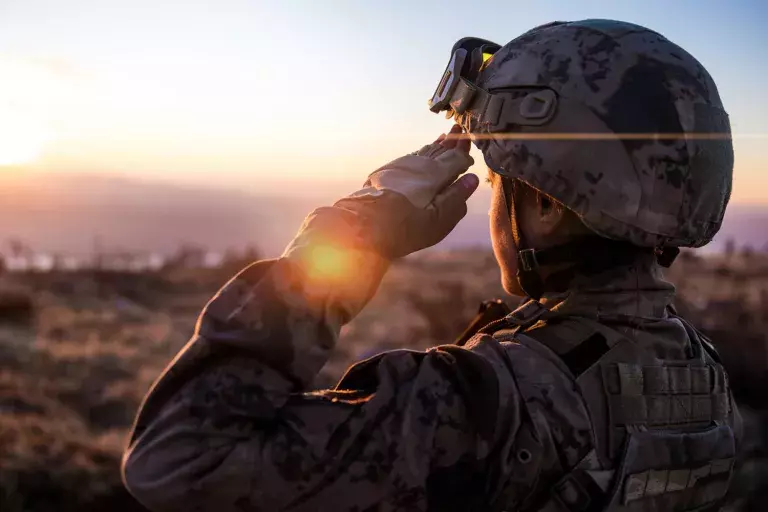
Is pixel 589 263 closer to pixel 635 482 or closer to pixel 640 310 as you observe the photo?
pixel 640 310

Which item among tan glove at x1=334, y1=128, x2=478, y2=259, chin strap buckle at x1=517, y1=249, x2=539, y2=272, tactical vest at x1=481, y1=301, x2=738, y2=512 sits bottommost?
tactical vest at x1=481, y1=301, x2=738, y2=512

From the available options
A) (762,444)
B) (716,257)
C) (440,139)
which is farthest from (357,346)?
(716,257)

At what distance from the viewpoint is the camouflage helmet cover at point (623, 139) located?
2.17m

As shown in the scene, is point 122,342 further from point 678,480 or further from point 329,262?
point 678,480

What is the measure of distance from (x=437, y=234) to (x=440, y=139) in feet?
1.17

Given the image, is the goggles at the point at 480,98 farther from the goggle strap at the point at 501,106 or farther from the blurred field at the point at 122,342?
the blurred field at the point at 122,342

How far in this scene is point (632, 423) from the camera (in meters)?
2.01

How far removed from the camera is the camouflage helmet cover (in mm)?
2170

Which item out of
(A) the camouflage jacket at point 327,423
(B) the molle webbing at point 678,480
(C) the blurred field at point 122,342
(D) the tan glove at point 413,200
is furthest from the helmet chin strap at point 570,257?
(C) the blurred field at point 122,342

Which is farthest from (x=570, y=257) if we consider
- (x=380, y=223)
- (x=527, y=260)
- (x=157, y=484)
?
(x=157, y=484)

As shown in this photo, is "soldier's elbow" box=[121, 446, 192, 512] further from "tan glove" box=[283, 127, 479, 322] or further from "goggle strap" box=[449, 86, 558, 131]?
"goggle strap" box=[449, 86, 558, 131]

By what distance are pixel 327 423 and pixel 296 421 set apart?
0.24ft

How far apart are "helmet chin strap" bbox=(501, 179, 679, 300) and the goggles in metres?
0.30

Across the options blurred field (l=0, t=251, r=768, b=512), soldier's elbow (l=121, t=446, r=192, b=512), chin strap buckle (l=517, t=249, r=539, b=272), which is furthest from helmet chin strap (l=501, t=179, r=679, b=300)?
blurred field (l=0, t=251, r=768, b=512)
